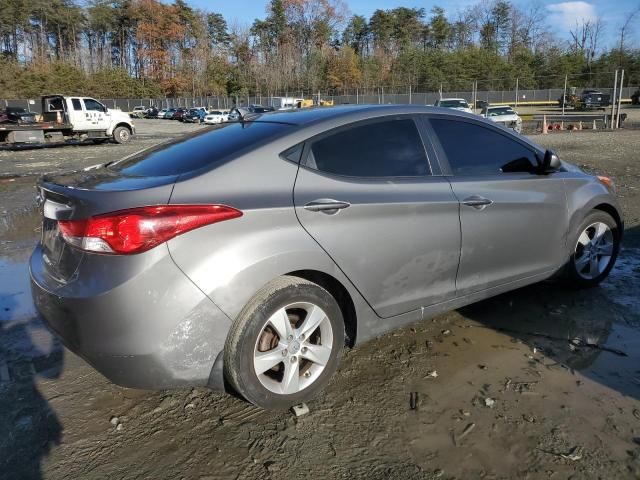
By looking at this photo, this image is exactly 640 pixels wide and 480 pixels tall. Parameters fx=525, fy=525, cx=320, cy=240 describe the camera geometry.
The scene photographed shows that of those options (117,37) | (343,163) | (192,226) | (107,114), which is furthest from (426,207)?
(117,37)

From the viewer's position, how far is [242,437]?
8.79 feet

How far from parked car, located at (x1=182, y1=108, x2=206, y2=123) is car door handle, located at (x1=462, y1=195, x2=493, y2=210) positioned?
50.7 meters

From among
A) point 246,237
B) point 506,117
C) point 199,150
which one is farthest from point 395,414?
point 506,117

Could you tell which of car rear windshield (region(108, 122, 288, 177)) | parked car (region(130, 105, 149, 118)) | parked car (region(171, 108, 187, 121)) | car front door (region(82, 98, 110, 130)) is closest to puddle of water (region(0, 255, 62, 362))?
car rear windshield (region(108, 122, 288, 177))

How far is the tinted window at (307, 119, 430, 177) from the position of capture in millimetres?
3008

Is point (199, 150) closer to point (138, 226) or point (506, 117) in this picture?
point (138, 226)

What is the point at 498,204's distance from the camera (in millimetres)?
3607

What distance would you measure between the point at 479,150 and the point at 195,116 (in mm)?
52510

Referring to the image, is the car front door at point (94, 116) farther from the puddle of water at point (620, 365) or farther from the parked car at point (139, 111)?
the parked car at point (139, 111)

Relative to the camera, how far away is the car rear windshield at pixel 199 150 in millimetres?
2864

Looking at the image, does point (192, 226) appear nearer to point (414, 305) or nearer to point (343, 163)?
point (343, 163)

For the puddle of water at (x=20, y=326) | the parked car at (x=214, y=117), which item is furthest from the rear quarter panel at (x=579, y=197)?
the parked car at (x=214, y=117)

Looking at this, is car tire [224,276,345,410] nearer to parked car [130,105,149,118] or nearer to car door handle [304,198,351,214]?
car door handle [304,198,351,214]

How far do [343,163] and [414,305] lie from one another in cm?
99
